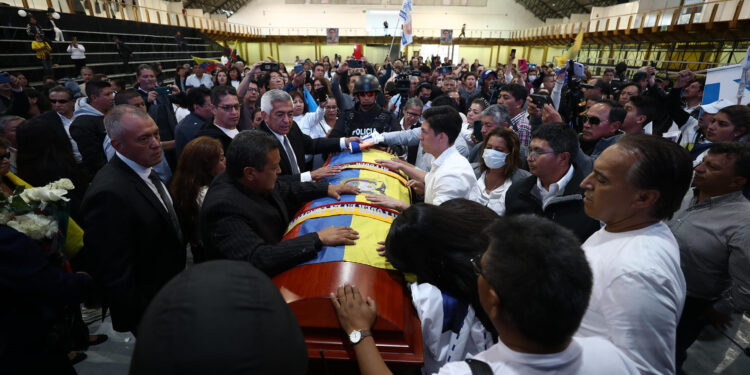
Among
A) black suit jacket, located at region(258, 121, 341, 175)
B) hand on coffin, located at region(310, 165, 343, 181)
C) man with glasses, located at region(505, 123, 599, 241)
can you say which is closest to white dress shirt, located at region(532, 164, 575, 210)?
man with glasses, located at region(505, 123, 599, 241)

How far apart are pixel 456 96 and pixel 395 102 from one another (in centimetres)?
104

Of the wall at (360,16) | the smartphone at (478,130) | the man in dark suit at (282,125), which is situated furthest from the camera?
the wall at (360,16)

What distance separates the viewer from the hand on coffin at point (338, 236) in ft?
5.08

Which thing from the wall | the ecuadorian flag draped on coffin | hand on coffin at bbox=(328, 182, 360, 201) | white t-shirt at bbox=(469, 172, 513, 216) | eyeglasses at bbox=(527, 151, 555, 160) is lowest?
white t-shirt at bbox=(469, 172, 513, 216)

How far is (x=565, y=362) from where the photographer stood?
2.76 feet

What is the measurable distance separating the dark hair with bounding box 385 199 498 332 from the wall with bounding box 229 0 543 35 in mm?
31836

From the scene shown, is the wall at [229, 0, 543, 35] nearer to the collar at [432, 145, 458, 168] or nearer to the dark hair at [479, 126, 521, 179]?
the dark hair at [479, 126, 521, 179]

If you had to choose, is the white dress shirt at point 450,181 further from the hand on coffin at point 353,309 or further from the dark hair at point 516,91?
the dark hair at point 516,91

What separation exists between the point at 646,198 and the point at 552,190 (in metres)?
0.97

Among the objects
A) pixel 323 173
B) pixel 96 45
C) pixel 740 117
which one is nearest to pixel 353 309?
pixel 323 173

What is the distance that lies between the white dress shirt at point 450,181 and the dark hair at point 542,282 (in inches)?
46.2

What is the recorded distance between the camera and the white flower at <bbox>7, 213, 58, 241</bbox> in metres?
1.53

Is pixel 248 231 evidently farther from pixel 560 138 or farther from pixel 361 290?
pixel 560 138

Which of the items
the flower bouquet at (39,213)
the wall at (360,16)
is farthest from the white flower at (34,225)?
the wall at (360,16)
